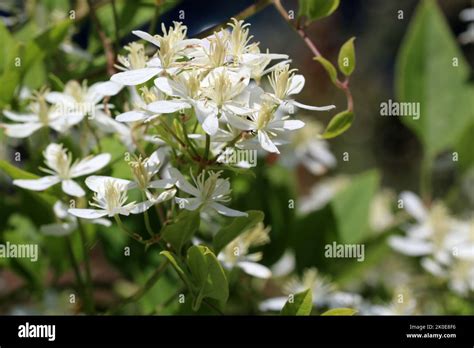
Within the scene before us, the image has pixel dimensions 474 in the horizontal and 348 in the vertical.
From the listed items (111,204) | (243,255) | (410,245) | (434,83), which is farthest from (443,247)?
(111,204)

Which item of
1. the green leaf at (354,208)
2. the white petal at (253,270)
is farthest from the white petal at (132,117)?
the green leaf at (354,208)

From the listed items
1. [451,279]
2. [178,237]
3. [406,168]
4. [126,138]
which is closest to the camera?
[178,237]

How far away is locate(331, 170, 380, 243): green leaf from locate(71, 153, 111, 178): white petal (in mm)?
374

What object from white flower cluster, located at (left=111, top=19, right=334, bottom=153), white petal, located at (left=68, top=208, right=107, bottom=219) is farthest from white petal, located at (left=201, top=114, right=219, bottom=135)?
white petal, located at (left=68, top=208, right=107, bottom=219)

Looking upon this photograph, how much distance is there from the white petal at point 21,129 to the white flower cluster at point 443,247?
0.45 m

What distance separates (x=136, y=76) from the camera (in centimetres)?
58

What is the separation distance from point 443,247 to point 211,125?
527 millimetres

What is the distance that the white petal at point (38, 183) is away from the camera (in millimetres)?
660

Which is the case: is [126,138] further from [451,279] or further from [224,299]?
[451,279]

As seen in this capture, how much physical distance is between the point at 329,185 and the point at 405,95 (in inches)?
17.1

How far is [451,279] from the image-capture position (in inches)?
38.7

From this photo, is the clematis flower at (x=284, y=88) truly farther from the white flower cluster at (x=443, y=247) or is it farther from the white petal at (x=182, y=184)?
the white flower cluster at (x=443, y=247)

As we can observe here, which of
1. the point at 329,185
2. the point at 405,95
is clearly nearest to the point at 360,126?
the point at 329,185

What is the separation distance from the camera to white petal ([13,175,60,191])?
0.66 m
